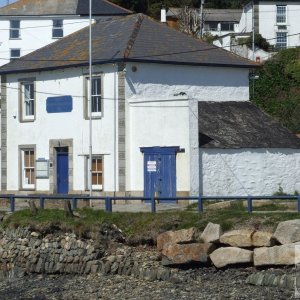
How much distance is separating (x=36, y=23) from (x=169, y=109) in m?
37.4

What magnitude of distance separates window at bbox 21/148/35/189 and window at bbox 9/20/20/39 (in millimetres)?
32494

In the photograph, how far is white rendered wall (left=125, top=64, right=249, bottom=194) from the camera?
120ft

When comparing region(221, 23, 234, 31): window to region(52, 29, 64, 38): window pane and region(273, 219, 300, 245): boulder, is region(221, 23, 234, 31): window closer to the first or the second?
region(52, 29, 64, 38): window pane

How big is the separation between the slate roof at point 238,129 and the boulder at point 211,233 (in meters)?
11.1

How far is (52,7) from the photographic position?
72688 mm

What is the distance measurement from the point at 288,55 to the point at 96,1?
19.3m

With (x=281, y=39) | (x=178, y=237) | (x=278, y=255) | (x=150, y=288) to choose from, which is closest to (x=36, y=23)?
(x=281, y=39)

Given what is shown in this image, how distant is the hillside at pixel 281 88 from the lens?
172 feet

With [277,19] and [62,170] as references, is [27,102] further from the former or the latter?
[277,19]

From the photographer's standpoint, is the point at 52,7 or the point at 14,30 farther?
the point at 14,30

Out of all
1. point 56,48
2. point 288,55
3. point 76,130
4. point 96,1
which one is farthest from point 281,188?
point 96,1

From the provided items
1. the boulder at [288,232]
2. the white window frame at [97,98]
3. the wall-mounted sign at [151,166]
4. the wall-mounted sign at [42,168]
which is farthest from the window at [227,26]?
the boulder at [288,232]

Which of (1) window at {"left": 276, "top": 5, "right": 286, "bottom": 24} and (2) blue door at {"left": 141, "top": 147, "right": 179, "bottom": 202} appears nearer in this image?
(2) blue door at {"left": 141, "top": 147, "right": 179, "bottom": 202}

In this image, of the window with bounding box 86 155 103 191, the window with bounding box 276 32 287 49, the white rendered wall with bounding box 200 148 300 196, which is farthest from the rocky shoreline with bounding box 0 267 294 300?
the window with bounding box 276 32 287 49
